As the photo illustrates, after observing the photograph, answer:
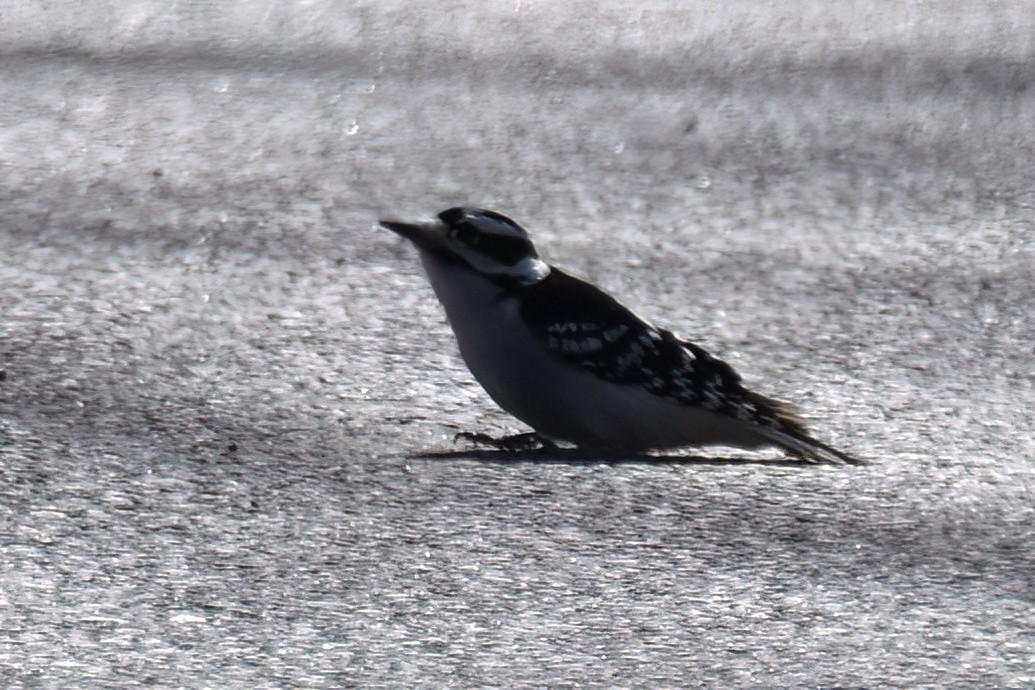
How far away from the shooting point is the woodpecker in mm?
4234

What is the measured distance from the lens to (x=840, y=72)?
7.42m

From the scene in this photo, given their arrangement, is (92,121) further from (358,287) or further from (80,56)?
(358,287)

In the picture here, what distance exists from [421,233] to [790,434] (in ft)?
3.52

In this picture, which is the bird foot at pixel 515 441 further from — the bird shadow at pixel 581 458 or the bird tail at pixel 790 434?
the bird tail at pixel 790 434

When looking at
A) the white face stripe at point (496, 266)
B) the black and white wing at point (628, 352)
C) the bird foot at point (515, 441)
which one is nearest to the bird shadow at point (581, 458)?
the bird foot at point (515, 441)

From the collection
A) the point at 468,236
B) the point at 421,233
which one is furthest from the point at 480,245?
the point at 421,233

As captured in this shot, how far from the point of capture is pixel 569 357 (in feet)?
13.8

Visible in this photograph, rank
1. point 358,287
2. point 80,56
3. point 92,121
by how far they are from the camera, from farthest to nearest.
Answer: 1. point 80,56
2. point 92,121
3. point 358,287

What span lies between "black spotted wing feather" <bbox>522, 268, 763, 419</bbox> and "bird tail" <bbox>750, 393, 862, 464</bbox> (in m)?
0.04

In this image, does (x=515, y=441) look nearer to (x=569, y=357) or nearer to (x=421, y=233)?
(x=569, y=357)

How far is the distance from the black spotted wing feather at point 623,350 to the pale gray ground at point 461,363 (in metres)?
0.25

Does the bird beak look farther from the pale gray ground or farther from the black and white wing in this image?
the pale gray ground

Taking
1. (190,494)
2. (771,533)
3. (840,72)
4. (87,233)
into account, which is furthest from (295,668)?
(840,72)

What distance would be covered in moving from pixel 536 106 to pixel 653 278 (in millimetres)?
1549
